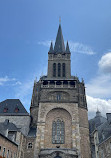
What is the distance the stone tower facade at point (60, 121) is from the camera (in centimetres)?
2653

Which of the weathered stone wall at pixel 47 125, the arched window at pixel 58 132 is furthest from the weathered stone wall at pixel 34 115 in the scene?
the arched window at pixel 58 132

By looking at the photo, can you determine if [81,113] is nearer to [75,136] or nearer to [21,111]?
[75,136]

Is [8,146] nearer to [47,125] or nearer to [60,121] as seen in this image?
[47,125]

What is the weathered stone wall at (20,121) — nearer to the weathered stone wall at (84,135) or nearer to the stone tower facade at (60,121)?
the stone tower facade at (60,121)

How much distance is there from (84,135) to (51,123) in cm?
645

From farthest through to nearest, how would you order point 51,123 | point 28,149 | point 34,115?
point 34,115 < point 51,123 < point 28,149

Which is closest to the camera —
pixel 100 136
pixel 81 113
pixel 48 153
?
pixel 48 153

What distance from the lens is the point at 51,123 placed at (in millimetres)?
29734

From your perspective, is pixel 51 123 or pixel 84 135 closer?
pixel 51 123

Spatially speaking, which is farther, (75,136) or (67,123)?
(67,123)

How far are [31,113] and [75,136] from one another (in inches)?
438

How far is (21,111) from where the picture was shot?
108 feet

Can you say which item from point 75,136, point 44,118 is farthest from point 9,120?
point 75,136

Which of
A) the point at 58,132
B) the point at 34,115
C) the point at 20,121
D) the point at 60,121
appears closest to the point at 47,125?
the point at 58,132
